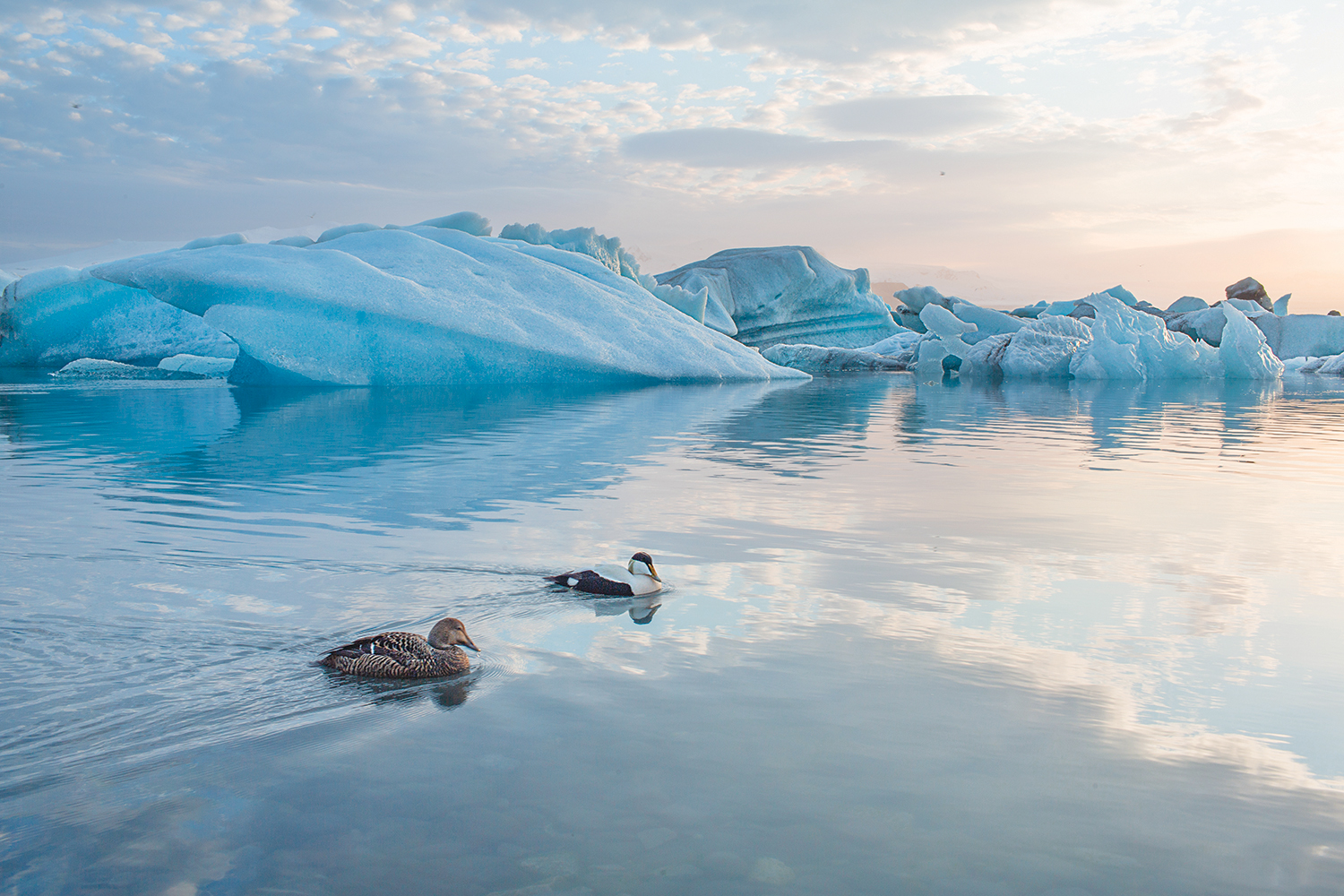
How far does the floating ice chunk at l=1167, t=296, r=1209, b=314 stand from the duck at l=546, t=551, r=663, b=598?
5590cm

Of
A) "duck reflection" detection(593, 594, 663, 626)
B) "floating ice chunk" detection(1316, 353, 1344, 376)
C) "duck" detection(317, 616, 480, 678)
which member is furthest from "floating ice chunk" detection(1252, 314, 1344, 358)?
"duck" detection(317, 616, 480, 678)

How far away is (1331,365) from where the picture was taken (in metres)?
39.0

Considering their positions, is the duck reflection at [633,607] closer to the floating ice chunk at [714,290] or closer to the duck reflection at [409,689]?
the duck reflection at [409,689]

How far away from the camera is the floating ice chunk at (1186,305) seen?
5303 cm

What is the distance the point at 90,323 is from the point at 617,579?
33.7 m

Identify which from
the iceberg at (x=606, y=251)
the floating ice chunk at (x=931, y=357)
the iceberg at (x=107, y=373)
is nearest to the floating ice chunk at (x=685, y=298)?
the iceberg at (x=606, y=251)

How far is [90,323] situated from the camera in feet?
106

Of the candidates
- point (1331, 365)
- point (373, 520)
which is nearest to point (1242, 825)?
point (373, 520)

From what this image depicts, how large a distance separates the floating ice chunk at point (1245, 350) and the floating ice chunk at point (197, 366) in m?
32.5

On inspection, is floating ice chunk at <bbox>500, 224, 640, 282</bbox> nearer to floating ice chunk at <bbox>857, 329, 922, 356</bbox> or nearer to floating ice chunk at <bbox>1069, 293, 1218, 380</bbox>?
floating ice chunk at <bbox>857, 329, 922, 356</bbox>

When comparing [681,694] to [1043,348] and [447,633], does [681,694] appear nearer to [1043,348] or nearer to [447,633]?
[447,633]

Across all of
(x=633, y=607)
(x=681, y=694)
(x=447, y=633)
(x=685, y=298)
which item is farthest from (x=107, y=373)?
(x=681, y=694)

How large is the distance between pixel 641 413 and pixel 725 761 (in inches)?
545

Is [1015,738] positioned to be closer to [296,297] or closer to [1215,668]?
[1215,668]
